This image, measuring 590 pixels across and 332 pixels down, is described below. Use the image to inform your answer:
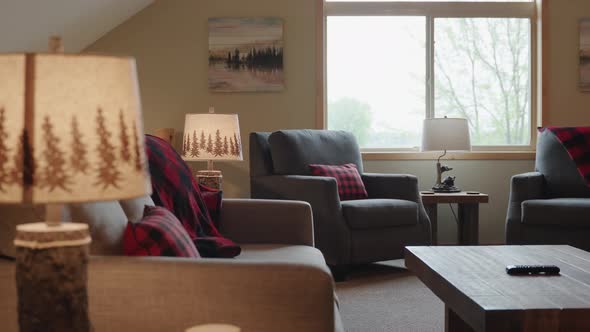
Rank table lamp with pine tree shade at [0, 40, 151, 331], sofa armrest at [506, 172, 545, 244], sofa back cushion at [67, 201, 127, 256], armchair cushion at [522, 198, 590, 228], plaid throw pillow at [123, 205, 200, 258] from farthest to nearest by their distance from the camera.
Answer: sofa armrest at [506, 172, 545, 244] → armchair cushion at [522, 198, 590, 228] → plaid throw pillow at [123, 205, 200, 258] → sofa back cushion at [67, 201, 127, 256] → table lamp with pine tree shade at [0, 40, 151, 331]

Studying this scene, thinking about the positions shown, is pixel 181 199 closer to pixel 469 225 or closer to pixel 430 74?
pixel 469 225

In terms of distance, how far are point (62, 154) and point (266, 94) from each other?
15.3 feet

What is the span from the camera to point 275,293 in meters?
1.46

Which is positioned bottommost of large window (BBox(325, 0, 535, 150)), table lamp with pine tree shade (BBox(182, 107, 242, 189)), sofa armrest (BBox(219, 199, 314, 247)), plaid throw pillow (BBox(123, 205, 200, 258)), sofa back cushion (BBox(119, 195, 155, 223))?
sofa armrest (BBox(219, 199, 314, 247))

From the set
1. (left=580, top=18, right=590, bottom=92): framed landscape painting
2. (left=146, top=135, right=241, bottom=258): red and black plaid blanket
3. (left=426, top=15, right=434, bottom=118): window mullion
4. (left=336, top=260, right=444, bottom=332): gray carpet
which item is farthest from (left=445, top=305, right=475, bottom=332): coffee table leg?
(left=580, top=18, right=590, bottom=92): framed landscape painting

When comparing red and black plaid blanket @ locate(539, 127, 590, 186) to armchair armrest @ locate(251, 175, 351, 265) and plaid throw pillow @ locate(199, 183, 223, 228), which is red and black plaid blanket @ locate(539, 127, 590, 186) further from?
plaid throw pillow @ locate(199, 183, 223, 228)

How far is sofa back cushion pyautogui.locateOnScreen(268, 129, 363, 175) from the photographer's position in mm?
4453

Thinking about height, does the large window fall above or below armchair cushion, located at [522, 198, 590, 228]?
above

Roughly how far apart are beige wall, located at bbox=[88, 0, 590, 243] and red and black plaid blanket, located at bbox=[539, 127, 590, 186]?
896mm

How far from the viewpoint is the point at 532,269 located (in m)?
2.20

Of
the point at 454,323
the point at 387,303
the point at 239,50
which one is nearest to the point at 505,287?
the point at 454,323

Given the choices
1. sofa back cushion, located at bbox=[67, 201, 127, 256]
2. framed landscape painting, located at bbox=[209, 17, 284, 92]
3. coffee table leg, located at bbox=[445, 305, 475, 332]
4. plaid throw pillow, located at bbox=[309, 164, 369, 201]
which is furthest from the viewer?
framed landscape painting, located at bbox=[209, 17, 284, 92]

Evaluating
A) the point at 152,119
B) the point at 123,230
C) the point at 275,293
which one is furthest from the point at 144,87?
the point at 275,293

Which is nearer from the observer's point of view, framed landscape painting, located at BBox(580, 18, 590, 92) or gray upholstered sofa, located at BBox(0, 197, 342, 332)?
gray upholstered sofa, located at BBox(0, 197, 342, 332)
